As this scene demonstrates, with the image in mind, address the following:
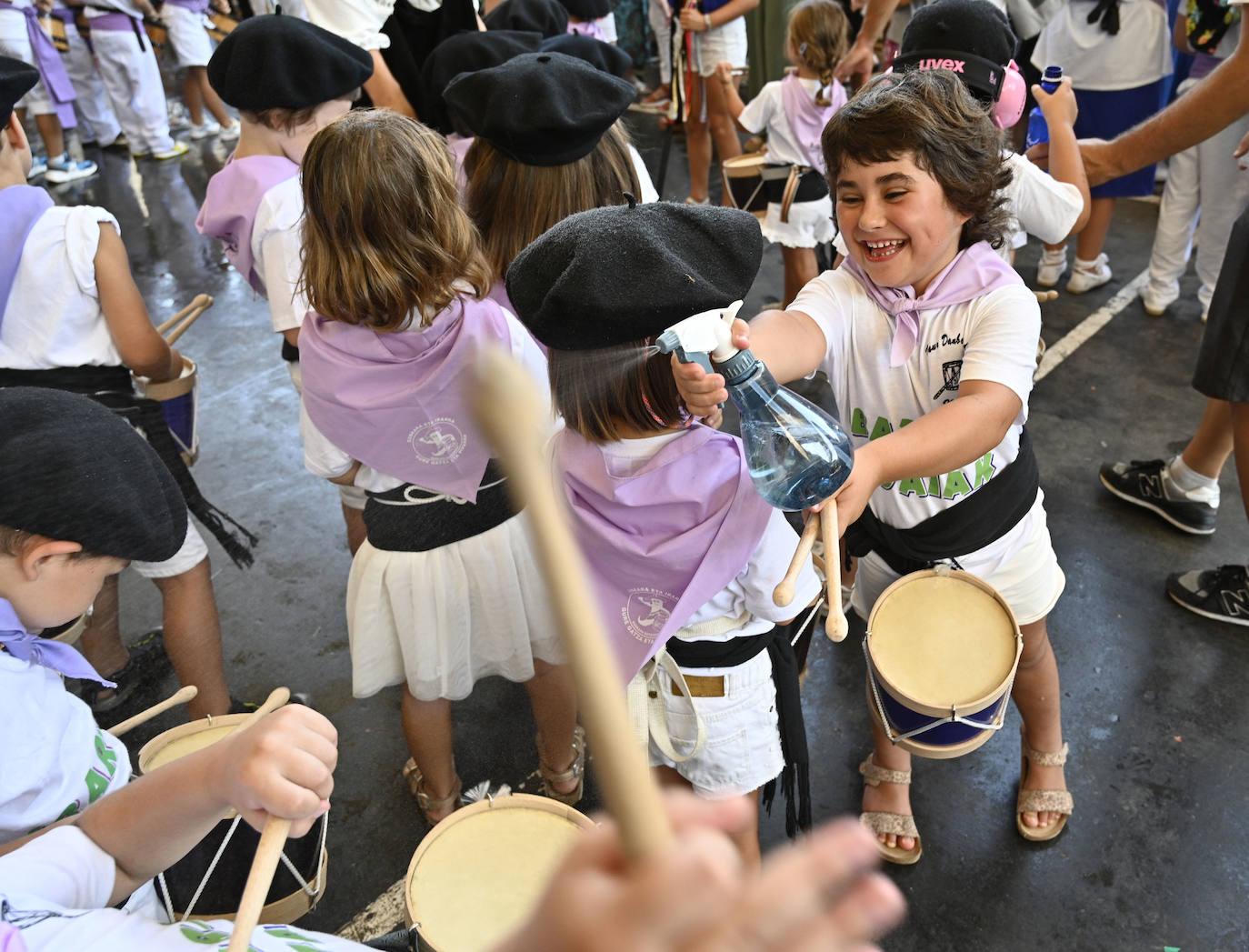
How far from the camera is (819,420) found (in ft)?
4.69

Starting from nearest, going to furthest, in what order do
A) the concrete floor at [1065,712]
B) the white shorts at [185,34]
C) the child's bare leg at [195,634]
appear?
the concrete floor at [1065,712] < the child's bare leg at [195,634] < the white shorts at [185,34]

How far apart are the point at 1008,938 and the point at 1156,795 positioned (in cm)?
59

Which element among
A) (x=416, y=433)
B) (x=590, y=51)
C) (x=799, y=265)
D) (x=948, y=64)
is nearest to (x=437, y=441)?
(x=416, y=433)

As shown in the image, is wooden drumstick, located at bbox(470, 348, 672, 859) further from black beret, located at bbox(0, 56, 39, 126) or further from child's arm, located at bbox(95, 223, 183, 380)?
black beret, located at bbox(0, 56, 39, 126)

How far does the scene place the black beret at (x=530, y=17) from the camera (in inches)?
151

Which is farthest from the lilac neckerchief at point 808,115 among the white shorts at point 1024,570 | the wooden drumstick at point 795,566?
the wooden drumstick at point 795,566

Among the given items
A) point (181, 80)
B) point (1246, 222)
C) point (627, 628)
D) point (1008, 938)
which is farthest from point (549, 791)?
point (181, 80)

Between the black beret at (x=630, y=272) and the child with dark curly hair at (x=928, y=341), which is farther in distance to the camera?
the child with dark curly hair at (x=928, y=341)

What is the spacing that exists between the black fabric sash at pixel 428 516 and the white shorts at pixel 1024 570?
0.88m

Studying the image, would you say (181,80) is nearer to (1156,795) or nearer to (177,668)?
(177,668)

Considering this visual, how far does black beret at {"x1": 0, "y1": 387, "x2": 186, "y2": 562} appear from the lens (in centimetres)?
140

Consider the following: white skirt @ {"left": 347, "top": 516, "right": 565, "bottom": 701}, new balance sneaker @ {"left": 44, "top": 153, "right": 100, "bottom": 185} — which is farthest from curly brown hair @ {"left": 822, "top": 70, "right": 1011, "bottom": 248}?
new balance sneaker @ {"left": 44, "top": 153, "right": 100, "bottom": 185}

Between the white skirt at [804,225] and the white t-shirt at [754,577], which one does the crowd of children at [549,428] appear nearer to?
the white t-shirt at [754,577]

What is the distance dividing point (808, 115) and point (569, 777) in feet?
9.64
